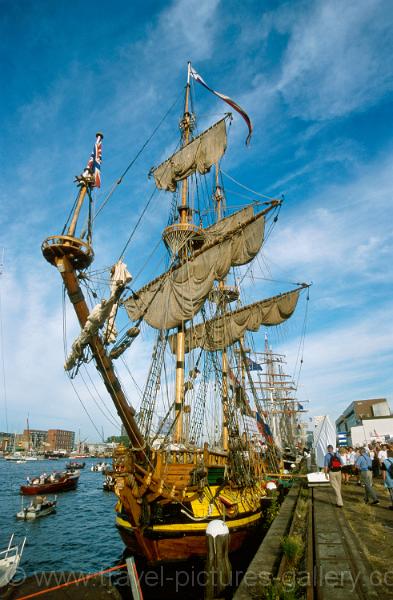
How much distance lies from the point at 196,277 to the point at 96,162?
837 centimetres

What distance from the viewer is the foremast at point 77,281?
8492 millimetres

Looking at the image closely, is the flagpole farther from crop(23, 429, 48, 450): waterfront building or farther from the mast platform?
→ crop(23, 429, 48, 450): waterfront building

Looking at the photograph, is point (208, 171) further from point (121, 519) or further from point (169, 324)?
point (121, 519)

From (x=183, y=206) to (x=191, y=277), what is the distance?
19.3ft

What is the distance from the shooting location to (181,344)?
16.6 metres

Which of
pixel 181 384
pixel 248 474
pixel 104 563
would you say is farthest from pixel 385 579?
pixel 104 563

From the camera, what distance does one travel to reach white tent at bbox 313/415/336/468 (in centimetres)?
1848

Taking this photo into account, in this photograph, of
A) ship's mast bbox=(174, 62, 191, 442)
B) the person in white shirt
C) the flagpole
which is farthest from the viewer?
the person in white shirt

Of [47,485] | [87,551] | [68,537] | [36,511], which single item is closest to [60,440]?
[47,485]

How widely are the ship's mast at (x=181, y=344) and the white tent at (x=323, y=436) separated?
8174 mm

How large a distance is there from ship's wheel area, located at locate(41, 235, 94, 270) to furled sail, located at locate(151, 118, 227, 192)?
48.6ft

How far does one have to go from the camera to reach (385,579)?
475cm

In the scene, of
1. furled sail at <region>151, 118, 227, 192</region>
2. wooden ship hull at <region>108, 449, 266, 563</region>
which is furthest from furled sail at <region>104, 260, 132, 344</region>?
furled sail at <region>151, 118, 227, 192</region>

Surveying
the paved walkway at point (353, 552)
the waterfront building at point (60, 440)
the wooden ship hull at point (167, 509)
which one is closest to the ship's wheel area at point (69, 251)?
the wooden ship hull at point (167, 509)
